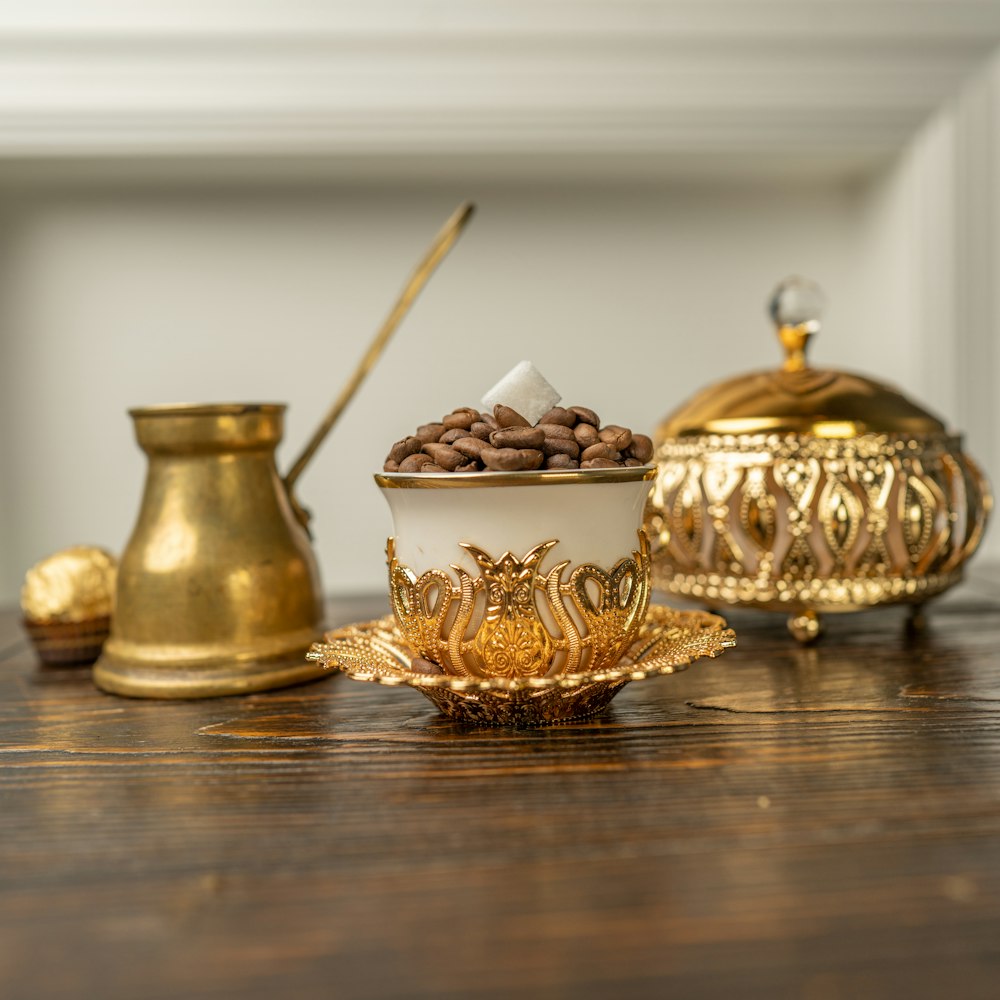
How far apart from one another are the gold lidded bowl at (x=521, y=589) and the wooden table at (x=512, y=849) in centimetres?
3

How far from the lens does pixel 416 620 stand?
1.68ft

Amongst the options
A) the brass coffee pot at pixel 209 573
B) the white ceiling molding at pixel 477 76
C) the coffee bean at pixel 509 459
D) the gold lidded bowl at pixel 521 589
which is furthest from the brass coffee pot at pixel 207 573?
the white ceiling molding at pixel 477 76

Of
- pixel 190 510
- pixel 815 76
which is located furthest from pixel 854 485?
pixel 815 76

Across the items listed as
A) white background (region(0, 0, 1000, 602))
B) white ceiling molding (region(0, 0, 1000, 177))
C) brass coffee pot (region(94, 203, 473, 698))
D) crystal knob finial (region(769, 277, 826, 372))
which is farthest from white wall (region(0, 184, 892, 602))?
brass coffee pot (region(94, 203, 473, 698))

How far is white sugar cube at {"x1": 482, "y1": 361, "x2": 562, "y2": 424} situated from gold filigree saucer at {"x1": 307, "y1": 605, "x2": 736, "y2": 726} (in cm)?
14

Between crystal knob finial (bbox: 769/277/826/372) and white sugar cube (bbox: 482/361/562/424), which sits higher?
crystal knob finial (bbox: 769/277/826/372)

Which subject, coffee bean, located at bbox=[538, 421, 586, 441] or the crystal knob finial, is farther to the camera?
the crystal knob finial

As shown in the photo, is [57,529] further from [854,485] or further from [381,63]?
[854,485]

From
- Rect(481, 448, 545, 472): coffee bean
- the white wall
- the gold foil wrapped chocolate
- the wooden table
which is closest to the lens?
the wooden table

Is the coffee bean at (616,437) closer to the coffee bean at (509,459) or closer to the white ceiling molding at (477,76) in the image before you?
the coffee bean at (509,459)

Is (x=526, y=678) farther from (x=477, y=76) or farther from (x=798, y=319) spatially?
(x=477, y=76)

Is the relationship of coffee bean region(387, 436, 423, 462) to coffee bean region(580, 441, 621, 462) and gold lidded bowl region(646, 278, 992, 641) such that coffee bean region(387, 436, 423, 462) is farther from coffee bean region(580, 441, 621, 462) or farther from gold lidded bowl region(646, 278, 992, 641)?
gold lidded bowl region(646, 278, 992, 641)

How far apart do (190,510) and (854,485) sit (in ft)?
1.46

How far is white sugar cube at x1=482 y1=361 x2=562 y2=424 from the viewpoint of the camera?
1.73 feet
